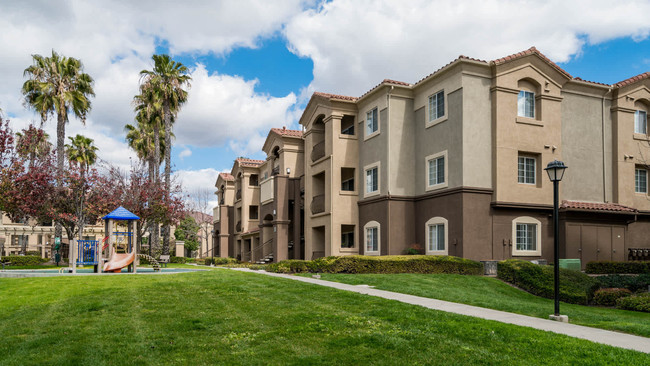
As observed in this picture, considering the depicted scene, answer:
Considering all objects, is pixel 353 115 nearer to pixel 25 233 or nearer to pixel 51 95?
pixel 51 95

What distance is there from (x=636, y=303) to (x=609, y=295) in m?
1.30

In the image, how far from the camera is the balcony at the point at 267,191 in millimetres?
37281

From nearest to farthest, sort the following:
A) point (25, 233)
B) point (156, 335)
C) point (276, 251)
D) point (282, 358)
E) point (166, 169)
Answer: point (282, 358), point (156, 335), point (276, 251), point (166, 169), point (25, 233)

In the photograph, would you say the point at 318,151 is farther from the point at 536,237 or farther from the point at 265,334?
the point at 265,334

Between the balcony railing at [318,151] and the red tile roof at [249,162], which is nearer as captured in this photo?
the balcony railing at [318,151]

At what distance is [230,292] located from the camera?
46.6 feet

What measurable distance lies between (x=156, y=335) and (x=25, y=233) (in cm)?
6420

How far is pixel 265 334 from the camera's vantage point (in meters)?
8.80

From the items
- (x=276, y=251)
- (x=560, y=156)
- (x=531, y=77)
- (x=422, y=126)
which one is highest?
(x=531, y=77)

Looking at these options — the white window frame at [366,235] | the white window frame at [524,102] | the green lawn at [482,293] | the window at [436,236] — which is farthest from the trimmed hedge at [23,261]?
the white window frame at [524,102]

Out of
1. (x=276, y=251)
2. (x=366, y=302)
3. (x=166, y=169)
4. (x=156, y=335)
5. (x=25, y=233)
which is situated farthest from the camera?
(x=25, y=233)

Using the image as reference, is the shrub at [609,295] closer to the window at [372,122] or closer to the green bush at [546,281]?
the green bush at [546,281]

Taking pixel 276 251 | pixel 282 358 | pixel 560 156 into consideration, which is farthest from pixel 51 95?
pixel 282 358

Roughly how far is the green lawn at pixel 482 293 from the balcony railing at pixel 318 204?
36.1 feet
